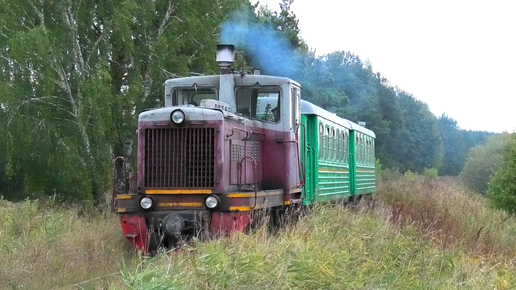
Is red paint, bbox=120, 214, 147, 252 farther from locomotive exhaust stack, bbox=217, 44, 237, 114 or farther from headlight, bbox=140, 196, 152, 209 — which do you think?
locomotive exhaust stack, bbox=217, 44, 237, 114

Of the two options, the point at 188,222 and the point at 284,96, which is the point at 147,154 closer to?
the point at 188,222

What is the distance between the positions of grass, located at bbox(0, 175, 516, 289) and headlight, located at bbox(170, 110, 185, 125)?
1.78 m

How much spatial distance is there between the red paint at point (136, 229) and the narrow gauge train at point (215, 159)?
0.01 meters

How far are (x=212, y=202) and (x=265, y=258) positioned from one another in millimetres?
2225

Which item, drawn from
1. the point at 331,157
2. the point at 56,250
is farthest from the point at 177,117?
the point at 331,157

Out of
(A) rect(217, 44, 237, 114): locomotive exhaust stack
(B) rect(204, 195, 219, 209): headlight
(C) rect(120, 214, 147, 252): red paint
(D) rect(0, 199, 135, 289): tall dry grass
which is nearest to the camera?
(D) rect(0, 199, 135, 289): tall dry grass

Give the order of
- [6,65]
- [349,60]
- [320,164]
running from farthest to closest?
[349,60]
[6,65]
[320,164]

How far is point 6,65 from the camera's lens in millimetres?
17203

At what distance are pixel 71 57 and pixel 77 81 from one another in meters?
0.69

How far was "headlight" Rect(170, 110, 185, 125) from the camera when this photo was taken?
9125mm

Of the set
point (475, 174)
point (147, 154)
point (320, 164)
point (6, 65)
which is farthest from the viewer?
point (475, 174)

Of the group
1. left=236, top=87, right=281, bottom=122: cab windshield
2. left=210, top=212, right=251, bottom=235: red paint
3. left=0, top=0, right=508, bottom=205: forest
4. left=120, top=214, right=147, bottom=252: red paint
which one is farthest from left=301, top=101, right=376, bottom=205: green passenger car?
left=120, top=214, right=147, bottom=252: red paint

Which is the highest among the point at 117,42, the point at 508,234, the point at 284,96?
the point at 117,42

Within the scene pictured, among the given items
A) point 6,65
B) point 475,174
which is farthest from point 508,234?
point 475,174
